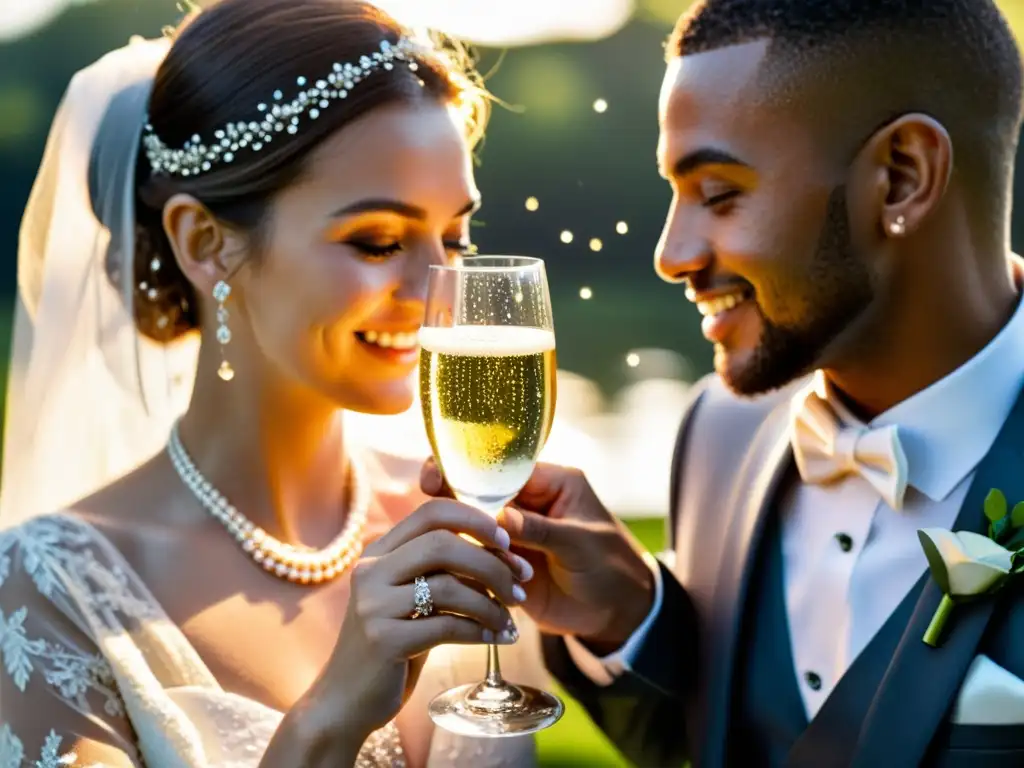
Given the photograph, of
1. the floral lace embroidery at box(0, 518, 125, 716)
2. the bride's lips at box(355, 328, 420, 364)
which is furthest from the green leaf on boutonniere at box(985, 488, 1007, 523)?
the floral lace embroidery at box(0, 518, 125, 716)

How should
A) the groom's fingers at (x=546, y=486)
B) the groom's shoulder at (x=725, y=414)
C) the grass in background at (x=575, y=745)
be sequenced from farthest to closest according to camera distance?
the grass in background at (x=575, y=745) < the groom's shoulder at (x=725, y=414) < the groom's fingers at (x=546, y=486)

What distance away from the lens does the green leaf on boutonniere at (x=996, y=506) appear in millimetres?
1324

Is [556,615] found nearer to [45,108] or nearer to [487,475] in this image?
[487,475]

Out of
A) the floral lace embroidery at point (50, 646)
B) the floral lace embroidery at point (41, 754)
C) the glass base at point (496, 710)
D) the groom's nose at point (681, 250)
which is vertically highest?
the groom's nose at point (681, 250)

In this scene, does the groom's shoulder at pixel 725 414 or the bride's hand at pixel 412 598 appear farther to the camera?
the groom's shoulder at pixel 725 414

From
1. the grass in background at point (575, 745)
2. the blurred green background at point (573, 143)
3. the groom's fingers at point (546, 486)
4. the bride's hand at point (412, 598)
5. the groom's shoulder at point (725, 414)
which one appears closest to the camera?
the bride's hand at point (412, 598)

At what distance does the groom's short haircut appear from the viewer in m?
1.35

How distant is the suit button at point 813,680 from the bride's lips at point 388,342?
2.15ft

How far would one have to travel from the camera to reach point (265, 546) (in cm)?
159

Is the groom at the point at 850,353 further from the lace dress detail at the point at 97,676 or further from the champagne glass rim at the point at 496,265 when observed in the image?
the lace dress detail at the point at 97,676

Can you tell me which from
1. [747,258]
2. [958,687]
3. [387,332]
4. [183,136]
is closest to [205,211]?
[183,136]

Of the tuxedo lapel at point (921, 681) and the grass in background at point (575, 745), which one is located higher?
the tuxedo lapel at point (921, 681)

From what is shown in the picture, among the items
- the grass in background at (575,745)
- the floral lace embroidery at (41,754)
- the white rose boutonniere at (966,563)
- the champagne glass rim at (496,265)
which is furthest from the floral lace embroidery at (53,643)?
the grass in background at (575,745)

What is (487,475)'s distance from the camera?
127 cm
